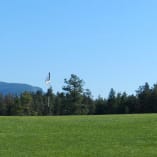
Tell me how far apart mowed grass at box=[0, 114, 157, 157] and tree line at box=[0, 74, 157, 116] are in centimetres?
7941

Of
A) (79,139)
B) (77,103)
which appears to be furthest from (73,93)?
(79,139)

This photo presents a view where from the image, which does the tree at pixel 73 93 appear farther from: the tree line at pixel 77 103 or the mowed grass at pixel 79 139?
the mowed grass at pixel 79 139

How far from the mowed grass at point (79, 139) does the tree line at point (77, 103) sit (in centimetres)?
7941

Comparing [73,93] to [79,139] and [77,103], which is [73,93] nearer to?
[77,103]

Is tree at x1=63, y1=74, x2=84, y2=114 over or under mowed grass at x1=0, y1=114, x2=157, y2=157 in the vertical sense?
over

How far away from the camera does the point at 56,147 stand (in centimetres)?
1888

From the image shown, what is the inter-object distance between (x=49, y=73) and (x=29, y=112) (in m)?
51.7

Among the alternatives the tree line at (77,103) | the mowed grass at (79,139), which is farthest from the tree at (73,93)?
the mowed grass at (79,139)

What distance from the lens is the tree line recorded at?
107062 mm

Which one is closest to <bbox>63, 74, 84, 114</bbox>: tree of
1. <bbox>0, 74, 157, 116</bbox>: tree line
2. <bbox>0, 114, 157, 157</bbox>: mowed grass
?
<bbox>0, 74, 157, 116</bbox>: tree line

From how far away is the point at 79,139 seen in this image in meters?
20.9

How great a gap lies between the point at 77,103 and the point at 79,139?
92227 millimetres

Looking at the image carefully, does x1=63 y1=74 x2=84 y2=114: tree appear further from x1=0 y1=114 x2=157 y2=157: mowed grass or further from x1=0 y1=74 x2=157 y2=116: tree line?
x1=0 y1=114 x2=157 y2=157: mowed grass

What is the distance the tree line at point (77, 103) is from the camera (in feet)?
351
